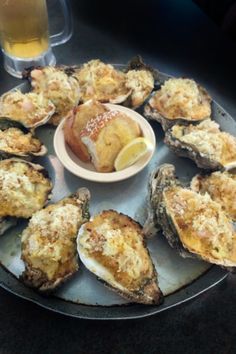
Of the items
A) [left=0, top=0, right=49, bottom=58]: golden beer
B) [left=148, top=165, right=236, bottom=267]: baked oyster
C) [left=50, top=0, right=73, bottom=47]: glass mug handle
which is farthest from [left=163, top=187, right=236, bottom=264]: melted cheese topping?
[left=50, top=0, right=73, bottom=47]: glass mug handle

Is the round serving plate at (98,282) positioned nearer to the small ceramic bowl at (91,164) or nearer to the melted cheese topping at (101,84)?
the small ceramic bowl at (91,164)

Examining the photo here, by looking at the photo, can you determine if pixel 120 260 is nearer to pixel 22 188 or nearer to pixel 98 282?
pixel 98 282

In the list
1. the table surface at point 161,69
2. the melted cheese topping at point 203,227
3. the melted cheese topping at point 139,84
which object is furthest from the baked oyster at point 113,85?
the melted cheese topping at point 203,227

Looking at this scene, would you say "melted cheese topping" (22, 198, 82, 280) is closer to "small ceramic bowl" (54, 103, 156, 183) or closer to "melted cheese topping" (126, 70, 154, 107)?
"small ceramic bowl" (54, 103, 156, 183)

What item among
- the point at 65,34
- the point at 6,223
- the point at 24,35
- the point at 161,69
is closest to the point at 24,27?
the point at 24,35

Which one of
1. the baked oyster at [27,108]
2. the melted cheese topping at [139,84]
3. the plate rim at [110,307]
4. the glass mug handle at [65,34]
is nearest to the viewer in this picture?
the plate rim at [110,307]

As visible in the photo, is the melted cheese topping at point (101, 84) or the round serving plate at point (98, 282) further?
the melted cheese topping at point (101, 84)

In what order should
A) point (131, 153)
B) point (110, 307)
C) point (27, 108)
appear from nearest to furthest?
point (110, 307), point (131, 153), point (27, 108)
